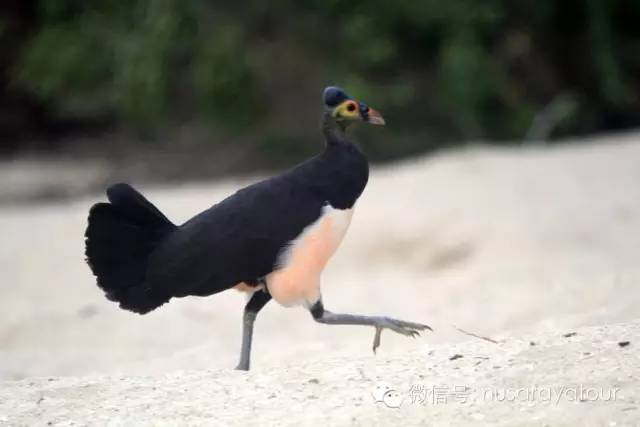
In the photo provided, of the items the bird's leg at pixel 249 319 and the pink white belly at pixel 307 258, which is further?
the bird's leg at pixel 249 319

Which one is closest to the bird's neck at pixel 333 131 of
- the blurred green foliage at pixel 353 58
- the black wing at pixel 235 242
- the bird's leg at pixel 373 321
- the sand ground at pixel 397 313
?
the black wing at pixel 235 242

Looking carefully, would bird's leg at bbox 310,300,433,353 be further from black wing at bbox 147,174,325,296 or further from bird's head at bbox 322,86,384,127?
bird's head at bbox 322,86,384,127

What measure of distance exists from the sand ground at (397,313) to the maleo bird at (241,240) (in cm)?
30

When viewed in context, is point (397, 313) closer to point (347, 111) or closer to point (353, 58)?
point (347, 111)

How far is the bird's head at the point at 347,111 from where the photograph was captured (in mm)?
3672

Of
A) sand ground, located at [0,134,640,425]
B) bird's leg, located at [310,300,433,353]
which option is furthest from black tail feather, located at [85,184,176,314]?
bird's leg, located at [310,300,433,353]

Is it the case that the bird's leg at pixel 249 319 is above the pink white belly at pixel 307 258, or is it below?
below

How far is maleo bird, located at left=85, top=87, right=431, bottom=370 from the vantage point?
3.48m

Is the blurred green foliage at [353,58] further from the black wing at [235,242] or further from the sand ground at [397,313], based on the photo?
the black wing at [235,242]

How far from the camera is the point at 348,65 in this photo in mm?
12625

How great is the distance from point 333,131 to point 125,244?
0.84 metres

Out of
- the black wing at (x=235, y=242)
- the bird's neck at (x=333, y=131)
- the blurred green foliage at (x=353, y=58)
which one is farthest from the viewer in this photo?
the blurred green foliage at (x=353, y=58)

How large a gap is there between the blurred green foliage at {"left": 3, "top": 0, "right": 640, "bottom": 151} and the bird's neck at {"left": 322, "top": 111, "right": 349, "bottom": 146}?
8312mm

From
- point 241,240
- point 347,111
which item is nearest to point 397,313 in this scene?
point 347,111
